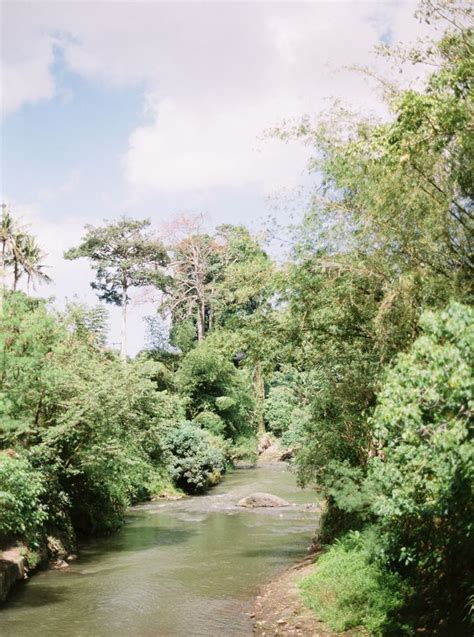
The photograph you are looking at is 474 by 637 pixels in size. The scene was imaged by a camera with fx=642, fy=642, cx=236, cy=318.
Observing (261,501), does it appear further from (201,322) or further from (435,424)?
(201,322)

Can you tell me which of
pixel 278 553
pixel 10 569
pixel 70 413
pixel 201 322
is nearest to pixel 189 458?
pixel 278 553

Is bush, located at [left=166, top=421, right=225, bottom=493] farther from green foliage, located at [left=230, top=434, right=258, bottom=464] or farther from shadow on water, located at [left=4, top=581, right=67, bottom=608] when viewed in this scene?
shadow on water, located at [left=4, top=581, right=67, bottom=608]

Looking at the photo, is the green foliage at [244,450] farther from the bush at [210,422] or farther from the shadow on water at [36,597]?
the shadow on water at [36,597]

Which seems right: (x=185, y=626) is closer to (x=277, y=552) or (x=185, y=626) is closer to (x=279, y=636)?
(x=279, y=636)

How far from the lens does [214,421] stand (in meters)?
43.0

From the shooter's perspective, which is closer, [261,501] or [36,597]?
[36,597]

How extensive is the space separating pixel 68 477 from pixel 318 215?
1195 centimetres

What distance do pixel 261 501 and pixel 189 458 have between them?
5723 millimetres

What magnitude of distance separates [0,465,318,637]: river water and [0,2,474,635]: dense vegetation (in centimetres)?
159

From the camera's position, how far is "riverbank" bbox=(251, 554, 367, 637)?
1224 cm

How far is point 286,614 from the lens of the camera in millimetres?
13320

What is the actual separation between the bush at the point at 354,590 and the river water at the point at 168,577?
1.64 m

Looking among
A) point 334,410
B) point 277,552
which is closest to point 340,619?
point 334,410

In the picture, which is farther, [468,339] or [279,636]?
[279,636]
